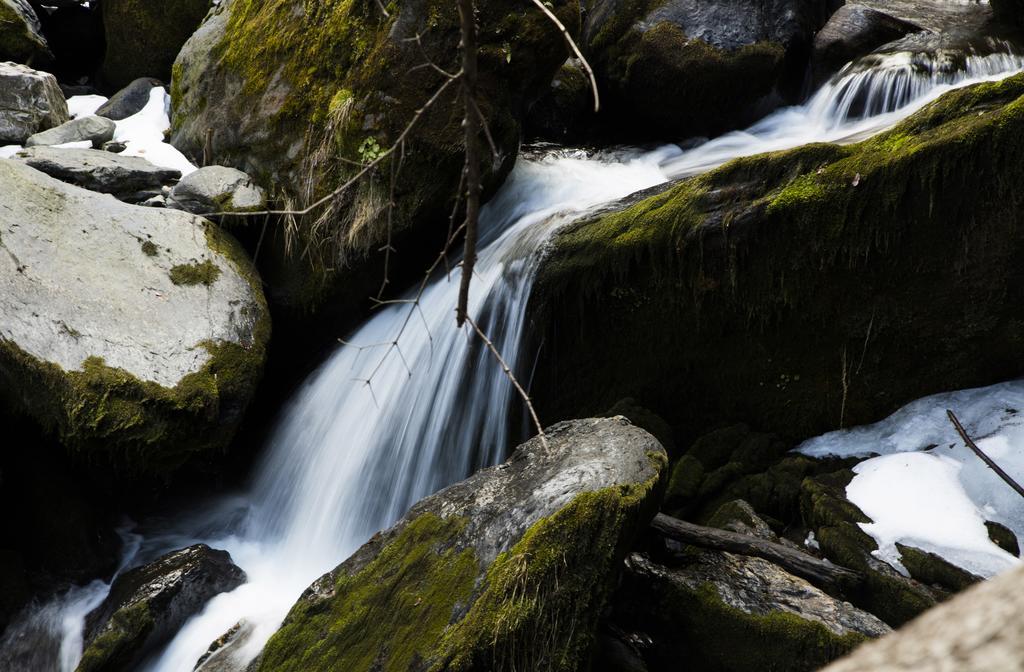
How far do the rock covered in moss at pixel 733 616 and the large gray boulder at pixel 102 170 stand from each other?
219 inches

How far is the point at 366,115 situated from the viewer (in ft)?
20.4

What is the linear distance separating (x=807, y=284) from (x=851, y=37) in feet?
17.1

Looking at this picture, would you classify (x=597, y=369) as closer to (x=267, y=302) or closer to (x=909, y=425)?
(x=909, y=425)

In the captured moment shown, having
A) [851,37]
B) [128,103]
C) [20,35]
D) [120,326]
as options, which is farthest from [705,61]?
[20,35]

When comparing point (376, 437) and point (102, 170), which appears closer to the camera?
point (376, 437)

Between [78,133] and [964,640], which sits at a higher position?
[78,133]

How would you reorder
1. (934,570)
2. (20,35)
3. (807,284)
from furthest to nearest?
(20,35)
(807,284)
(934,570)

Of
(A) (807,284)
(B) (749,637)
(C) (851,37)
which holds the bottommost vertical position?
(B) (749,637)

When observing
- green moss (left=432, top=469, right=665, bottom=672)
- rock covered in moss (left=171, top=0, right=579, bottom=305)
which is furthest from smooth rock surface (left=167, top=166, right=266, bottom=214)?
green moss (left=432, top=469, right=665, bottom=672)

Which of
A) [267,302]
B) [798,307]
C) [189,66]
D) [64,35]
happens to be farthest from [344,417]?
[64,35]

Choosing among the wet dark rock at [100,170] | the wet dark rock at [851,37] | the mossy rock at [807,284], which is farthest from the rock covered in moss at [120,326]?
the wet dark rock at [851,37]

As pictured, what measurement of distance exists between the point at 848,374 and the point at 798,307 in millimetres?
565

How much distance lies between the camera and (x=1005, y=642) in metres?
0.56

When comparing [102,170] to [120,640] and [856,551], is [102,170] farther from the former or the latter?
[856,551]
